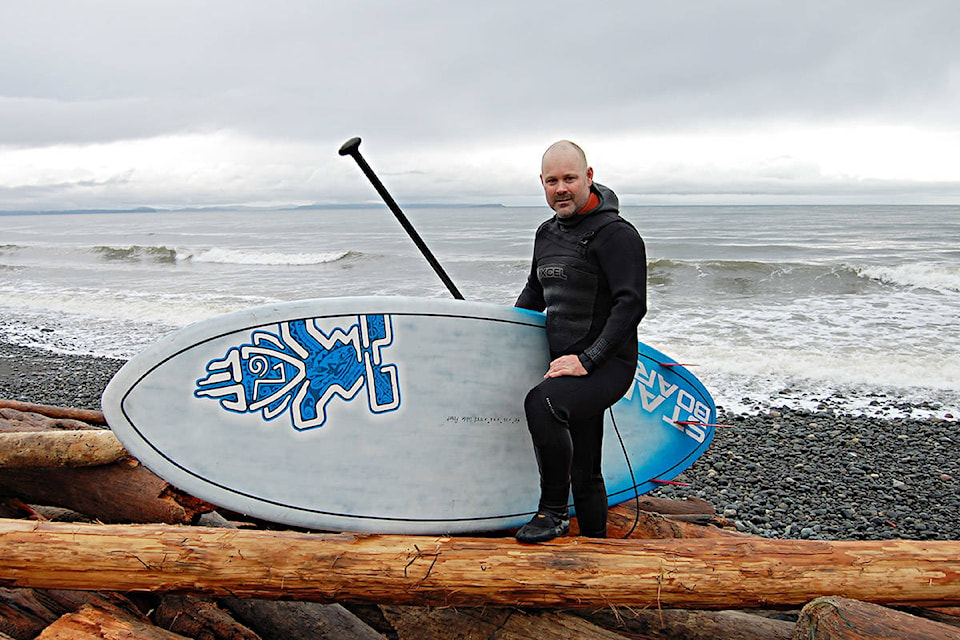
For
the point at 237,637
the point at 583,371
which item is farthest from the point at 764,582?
the point at 237,637

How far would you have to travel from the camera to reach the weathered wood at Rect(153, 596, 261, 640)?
259 centimetres

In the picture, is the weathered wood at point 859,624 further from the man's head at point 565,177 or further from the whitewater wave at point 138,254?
the whitewater wave at point 138,254

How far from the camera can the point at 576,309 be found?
2.75 meters

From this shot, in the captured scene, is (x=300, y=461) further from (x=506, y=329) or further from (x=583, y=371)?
(x=583, y=371)

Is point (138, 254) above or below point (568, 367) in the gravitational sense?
below

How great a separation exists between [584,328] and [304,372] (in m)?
1.15

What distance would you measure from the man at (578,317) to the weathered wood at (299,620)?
701 millimetres

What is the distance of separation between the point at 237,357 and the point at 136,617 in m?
1.00

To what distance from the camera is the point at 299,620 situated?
2.69 m

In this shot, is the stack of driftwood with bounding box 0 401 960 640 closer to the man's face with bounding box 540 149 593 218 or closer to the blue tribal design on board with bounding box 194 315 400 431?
the blue tribal design on board with bounding box 194 315 400 431

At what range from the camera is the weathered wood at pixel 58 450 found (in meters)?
3.08

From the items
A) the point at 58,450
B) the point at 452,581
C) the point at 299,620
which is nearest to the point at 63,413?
the point at 58,450

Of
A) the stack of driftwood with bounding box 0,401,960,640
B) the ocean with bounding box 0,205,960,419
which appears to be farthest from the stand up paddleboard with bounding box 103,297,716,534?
the ocean with bounding box 0,205,960,419

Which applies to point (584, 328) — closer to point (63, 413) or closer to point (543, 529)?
point (543, 529)
